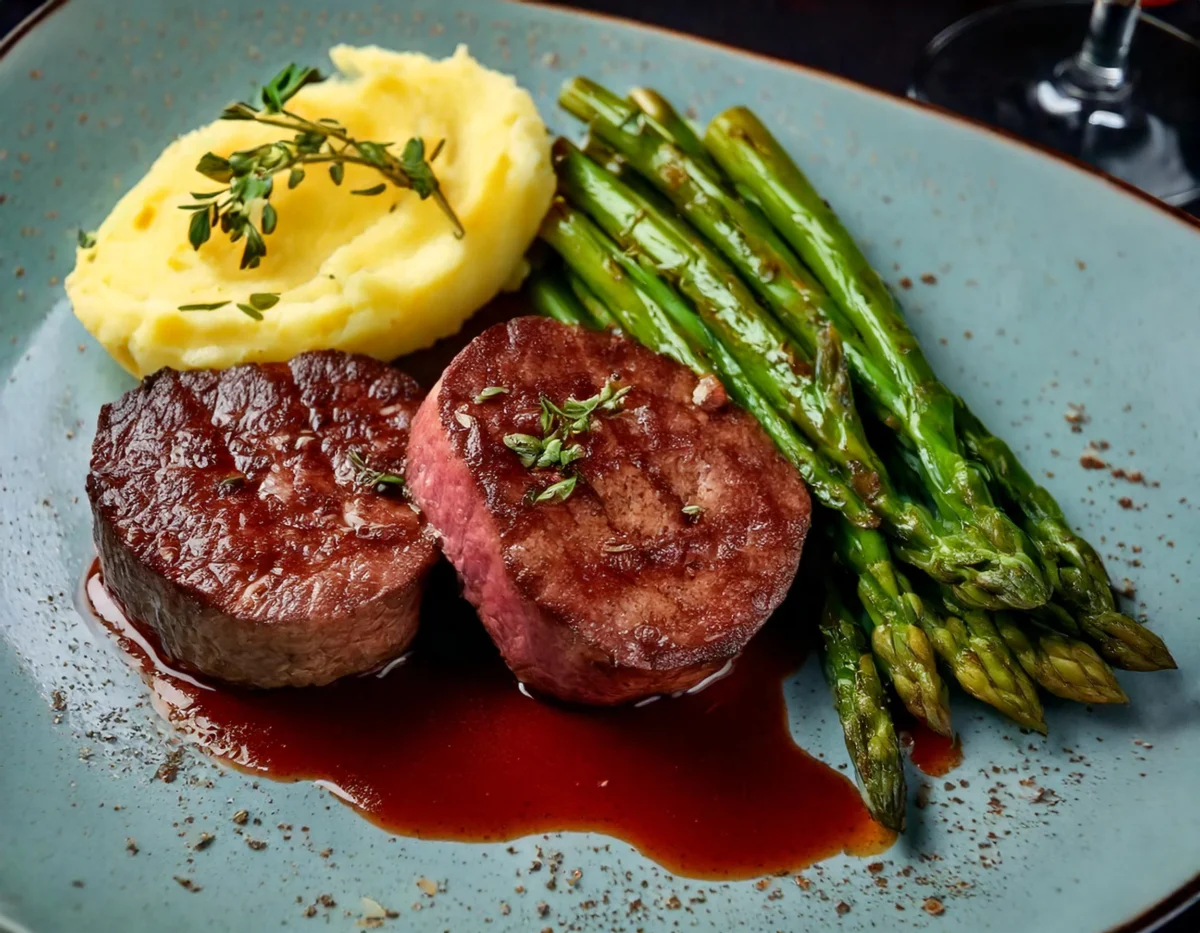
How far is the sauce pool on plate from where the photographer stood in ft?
12.3

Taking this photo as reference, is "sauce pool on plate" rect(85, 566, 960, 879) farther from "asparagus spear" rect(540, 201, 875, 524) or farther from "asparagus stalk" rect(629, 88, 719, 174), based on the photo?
"asparagus stalk" rect(629, 88, 719, 174)

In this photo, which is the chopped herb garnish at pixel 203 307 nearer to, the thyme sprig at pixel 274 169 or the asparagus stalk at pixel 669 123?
the thyme sprig at pixel 274 169

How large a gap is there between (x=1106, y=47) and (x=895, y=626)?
3.65 m

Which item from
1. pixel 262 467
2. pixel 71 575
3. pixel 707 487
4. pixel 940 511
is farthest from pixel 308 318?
pixel 940 511

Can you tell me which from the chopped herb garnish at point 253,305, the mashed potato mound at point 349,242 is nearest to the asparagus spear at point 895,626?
the mashed potato mound at point 349,242

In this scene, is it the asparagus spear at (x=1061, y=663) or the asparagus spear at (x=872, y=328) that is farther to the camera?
the asparagus spear at (x=872, y=328)

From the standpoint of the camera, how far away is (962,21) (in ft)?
21.3

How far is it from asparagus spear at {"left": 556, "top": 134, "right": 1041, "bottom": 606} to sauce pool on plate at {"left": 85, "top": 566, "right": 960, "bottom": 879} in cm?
59

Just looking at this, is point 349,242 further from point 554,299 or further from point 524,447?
point 524,447

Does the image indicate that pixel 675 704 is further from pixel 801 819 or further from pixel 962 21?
pixel 962 21

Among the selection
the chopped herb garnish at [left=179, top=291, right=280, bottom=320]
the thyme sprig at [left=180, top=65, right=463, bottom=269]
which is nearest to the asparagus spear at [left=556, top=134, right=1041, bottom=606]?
the thyme sprig at [left=180, top=65, right=463, bottom=269]

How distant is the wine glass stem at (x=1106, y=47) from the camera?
19.6 feet

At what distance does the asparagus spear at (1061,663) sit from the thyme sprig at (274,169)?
236 cm

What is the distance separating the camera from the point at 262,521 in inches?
151
